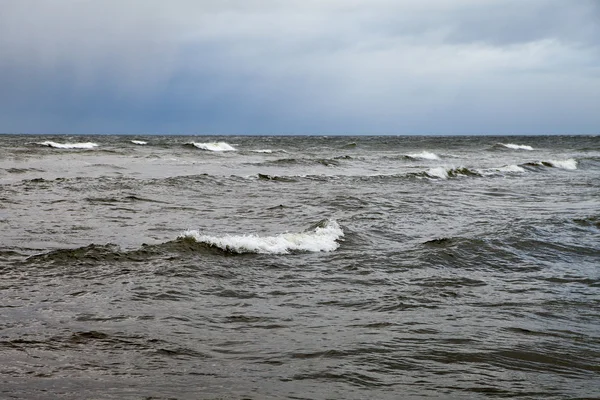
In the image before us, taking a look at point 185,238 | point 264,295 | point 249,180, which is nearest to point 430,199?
point 249,180

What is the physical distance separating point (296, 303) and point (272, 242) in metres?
2.84

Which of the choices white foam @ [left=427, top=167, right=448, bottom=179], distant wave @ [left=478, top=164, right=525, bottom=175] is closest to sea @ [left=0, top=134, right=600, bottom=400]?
white foam @ [left=427, top=167, right=448, bottom=179]

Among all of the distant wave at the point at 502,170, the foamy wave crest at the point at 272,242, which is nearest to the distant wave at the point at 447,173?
the distant wave at the point at 502,170

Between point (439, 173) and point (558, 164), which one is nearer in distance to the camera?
point (439, 173)

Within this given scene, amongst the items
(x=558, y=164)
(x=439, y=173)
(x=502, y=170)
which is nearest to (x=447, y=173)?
(x=439, y=173)

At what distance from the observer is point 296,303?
6230 mm

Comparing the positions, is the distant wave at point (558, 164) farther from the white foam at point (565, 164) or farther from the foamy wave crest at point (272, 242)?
the foamy wave crest at point (272, 242)

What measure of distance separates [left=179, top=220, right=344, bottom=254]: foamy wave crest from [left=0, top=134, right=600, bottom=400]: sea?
0.03 meters

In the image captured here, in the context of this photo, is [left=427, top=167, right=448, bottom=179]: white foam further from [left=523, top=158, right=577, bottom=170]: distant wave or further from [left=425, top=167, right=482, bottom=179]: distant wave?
[left=523, top=158, right=577, bottom=170]: distant wave

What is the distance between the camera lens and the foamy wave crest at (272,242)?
868cm

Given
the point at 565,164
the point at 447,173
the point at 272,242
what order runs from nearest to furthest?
the point at 272,242
the point at 447,173
the point at 565,164

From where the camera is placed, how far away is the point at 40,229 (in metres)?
10.2

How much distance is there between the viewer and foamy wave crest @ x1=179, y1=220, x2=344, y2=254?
8.68 metres

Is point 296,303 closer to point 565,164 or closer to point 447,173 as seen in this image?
point 447,173
